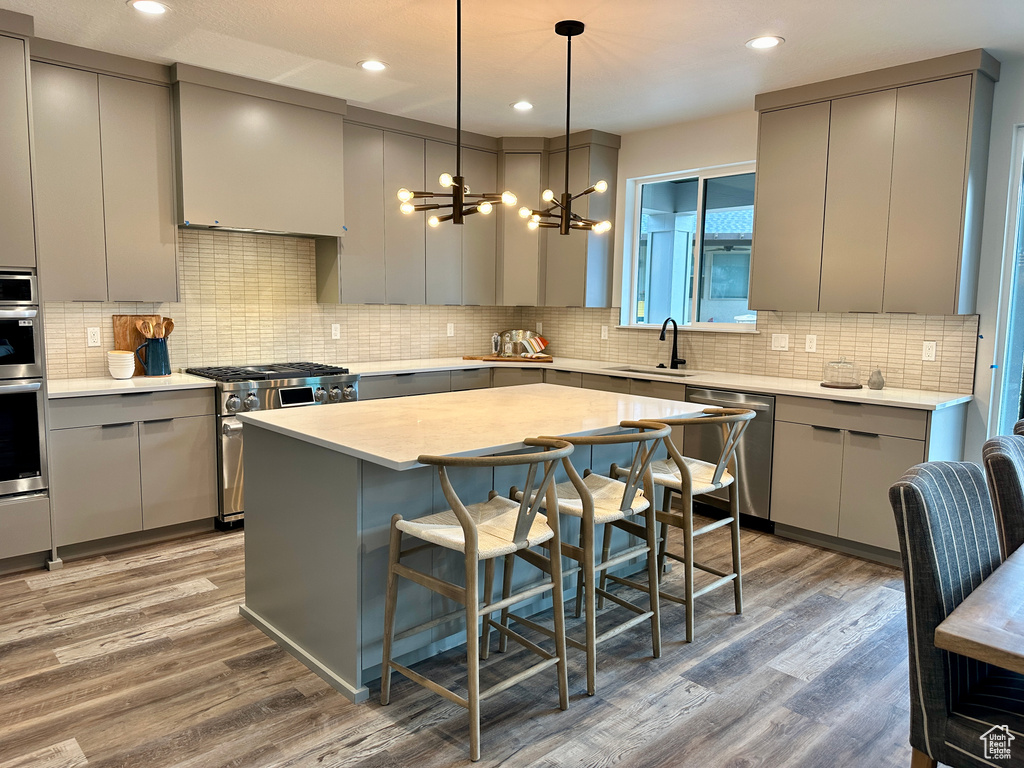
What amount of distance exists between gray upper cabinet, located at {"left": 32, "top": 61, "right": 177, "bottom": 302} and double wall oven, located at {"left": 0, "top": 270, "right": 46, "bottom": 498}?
0.80 ft

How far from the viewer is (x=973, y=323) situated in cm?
384

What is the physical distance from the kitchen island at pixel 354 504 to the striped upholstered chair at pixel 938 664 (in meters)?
1.23

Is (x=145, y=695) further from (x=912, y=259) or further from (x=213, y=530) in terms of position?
(x=912, y=259)

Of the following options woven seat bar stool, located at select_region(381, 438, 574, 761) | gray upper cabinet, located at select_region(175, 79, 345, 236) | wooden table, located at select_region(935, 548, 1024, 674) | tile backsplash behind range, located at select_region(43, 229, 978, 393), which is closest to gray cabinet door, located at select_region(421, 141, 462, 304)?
tile backsplash behind range, located at select_region(43, 229, 978, 393)

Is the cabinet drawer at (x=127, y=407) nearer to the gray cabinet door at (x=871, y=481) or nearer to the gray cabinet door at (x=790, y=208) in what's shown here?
the gray cabinet door at (x=790, y=208)

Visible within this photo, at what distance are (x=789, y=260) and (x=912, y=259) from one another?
0.68 m

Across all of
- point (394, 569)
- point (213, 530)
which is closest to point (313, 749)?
point (394, 569)

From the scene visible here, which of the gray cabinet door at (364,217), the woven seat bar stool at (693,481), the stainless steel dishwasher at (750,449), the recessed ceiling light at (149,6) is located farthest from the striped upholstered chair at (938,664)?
the gray cabinet door at (364,217)

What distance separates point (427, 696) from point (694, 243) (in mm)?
3838

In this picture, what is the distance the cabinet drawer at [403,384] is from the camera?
472 cm

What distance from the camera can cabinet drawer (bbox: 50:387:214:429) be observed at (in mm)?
3541

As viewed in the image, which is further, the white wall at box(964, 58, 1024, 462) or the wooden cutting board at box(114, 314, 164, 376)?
the wooden cutting board at box(114, 314, 164, 376)

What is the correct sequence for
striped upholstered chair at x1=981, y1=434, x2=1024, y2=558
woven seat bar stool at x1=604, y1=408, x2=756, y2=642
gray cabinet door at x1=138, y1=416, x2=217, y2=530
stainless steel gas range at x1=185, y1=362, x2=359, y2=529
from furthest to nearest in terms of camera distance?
stainless steel gas range at x1=185, y1=362, x2=359, y2=529 < gray cabinet door at x1=138, y1=416, x2=217, y2=530 < woven seat bar stool at x1=604, y1=408, x2=756, y2=642 < striped upholstered chair at x1=981, y1=434, x2=1024, y2=558

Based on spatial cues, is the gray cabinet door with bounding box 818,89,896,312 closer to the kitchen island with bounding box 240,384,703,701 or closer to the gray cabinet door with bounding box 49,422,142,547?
the kitchen island with bounding box 240,384,703,701
